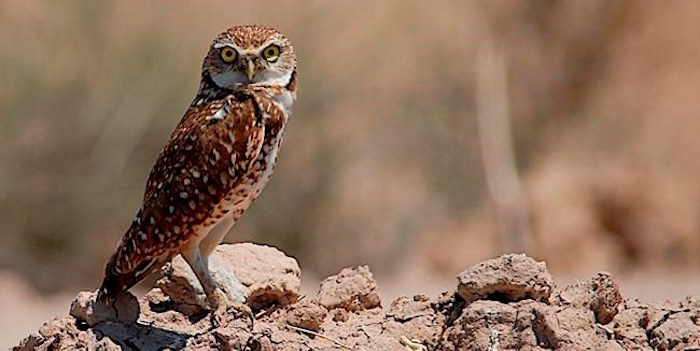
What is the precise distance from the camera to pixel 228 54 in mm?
6051

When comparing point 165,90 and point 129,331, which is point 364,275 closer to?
point 129,331

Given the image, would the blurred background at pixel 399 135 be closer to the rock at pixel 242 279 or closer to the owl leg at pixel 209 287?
the rock at pixel 242 279


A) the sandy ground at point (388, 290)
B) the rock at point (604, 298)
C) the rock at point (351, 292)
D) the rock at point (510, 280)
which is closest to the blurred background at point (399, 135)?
the sandy ground at point (388, 290)

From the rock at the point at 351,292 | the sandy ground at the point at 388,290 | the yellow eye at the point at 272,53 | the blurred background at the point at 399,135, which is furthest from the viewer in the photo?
the blurred background at the point at 399,135

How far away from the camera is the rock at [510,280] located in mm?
5969

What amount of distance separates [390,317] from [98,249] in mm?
9599

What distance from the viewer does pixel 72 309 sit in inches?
239

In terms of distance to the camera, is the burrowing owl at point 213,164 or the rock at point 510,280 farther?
the rock at point 510,280

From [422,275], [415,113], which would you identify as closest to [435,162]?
[415,113]

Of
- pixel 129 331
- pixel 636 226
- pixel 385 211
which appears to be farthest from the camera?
pixel 385 211

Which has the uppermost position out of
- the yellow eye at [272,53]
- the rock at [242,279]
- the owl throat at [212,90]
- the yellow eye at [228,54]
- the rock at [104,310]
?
the yellow eye at [272,53]

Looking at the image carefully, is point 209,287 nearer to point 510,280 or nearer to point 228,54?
point 228,54

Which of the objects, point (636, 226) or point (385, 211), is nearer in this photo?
point (636, 226)

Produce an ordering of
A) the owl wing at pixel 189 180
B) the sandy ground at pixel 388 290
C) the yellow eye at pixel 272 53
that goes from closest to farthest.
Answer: the owl wing at pixel 189 180 → the yellow eye at pixel 272 53 → the sandy ground at pixel 388 290
